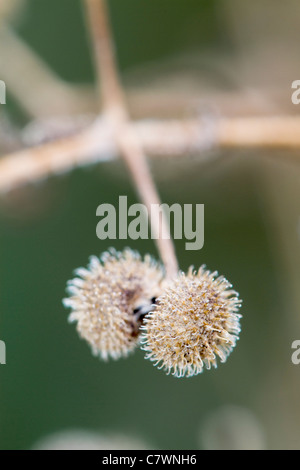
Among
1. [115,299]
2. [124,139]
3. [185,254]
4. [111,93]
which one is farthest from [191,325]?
[185,254]

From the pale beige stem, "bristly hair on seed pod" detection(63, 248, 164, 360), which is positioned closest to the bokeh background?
the pale beige stem

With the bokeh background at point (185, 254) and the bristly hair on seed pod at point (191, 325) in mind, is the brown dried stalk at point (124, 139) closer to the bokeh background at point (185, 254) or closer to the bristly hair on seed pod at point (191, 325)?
the bristly hair on seed pod at point (191, 325)

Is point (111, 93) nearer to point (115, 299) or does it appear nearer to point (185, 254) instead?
point (115, 299)

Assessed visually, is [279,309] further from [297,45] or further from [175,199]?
[297,45]

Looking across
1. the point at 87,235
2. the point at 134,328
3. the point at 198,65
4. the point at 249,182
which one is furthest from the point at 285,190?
the point at 134,328

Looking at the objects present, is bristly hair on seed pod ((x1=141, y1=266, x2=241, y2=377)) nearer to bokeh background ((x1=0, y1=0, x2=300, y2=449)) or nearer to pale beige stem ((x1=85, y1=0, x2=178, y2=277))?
pale beige stem ((x1=85, y1=0, x2=178, y2=277))
